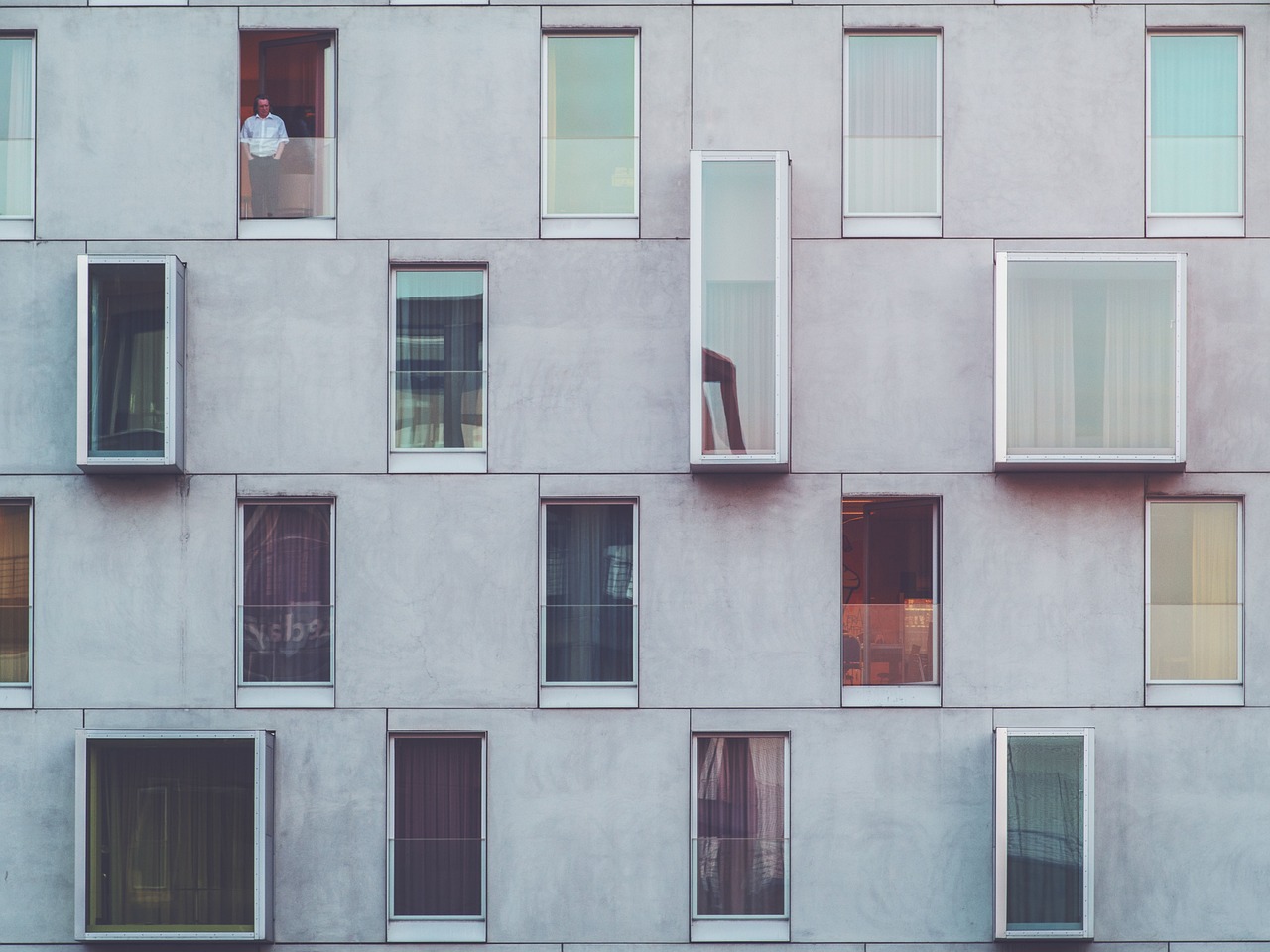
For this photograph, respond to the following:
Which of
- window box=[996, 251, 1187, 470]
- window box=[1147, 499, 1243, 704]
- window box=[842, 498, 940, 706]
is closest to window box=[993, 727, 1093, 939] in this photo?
window box=[842, 498, 940, 706]

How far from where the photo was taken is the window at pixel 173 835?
14.4 m

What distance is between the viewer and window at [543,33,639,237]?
48.6 ft

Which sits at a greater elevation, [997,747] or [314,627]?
[314,627]

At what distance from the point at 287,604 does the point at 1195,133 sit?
36.7 ft

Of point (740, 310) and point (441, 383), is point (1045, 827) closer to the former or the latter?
point (740, 310)

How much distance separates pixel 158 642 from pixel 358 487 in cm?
270

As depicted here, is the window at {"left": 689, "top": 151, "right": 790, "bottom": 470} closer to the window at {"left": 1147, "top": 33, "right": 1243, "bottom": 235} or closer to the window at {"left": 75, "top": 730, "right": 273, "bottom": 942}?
the window at {"left": 1147, "top": 33, "right": 1243, "bottom": 235}

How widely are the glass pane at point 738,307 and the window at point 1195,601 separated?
443 centimetres

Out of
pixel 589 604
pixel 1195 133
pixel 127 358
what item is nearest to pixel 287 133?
pixel 127 358

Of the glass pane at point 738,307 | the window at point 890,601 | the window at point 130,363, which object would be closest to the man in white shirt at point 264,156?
the window at point 130,363

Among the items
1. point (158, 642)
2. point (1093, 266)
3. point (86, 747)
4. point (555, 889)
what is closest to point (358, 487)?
point (158, 642)

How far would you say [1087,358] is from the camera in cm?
1437

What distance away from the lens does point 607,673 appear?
14727 mm

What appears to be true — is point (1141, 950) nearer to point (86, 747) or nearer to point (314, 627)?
point (314, 627)
